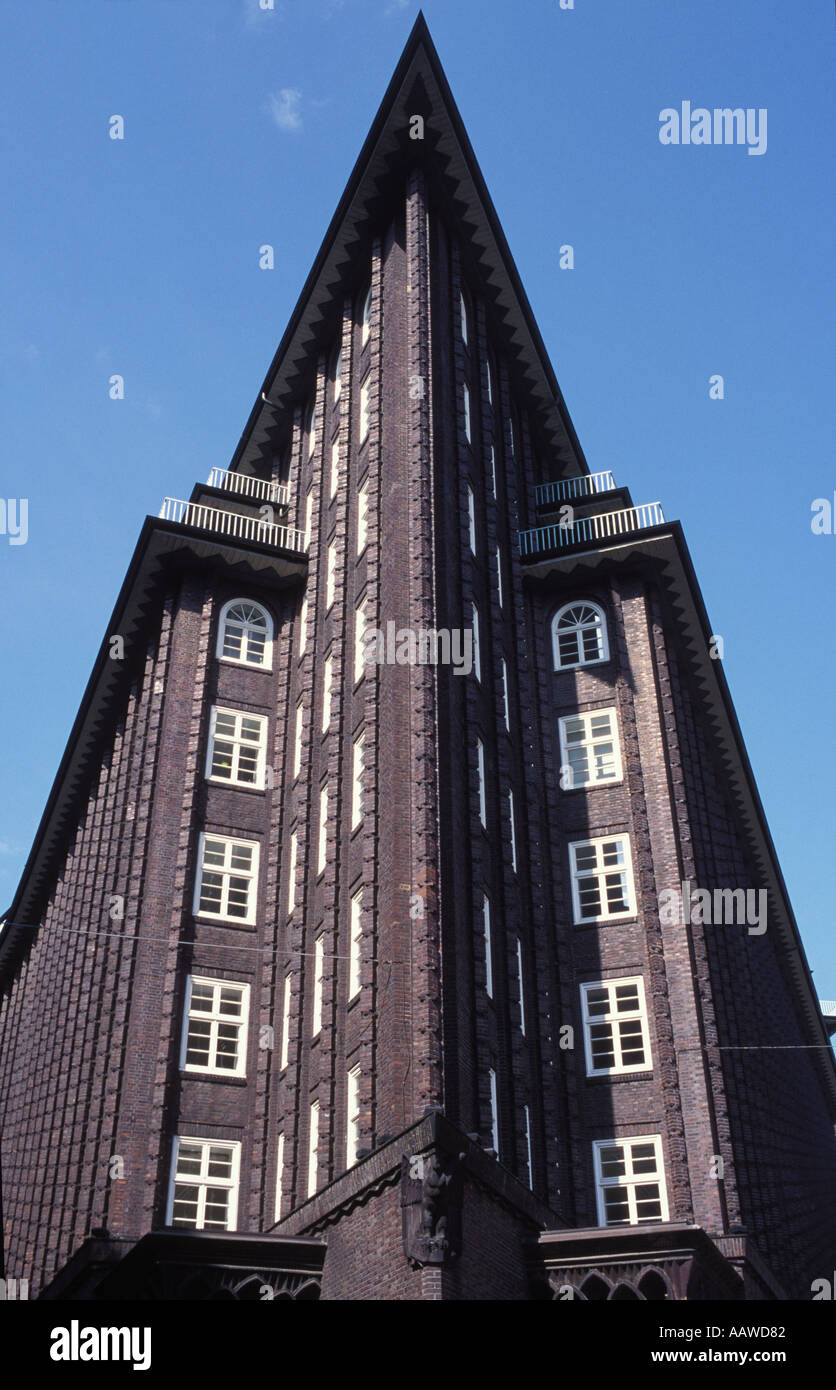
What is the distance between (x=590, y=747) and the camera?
39.1m

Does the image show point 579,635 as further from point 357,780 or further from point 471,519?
point 357,780

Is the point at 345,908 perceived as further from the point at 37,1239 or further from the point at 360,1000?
the point at 37,1239

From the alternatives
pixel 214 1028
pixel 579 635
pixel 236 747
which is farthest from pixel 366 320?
pixel 214 1028

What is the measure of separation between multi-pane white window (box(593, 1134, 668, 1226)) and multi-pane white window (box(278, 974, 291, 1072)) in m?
7.70

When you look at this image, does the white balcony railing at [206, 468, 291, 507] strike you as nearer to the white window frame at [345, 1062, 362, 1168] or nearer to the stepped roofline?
the stepped roofline

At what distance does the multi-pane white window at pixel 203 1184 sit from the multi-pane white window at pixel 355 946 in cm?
526

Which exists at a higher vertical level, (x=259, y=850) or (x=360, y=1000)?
(x=259, y=850)

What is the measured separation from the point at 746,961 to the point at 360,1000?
21.6 m

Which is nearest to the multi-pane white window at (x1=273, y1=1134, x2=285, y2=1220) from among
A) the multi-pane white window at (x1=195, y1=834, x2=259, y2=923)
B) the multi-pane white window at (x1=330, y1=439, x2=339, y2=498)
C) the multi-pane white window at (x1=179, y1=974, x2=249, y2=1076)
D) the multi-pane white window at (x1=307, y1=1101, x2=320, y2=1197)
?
the multi-pane white window at (x1=307, y1=1101, x2=320, y2=1197)

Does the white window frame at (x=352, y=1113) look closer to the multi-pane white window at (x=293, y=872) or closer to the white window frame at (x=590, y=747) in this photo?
the multi-pane white window at (x=293, y=872)

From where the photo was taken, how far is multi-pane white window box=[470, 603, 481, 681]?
35.9 m

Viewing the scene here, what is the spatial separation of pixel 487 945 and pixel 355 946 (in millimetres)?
→ 3219

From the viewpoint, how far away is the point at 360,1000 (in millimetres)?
28891
